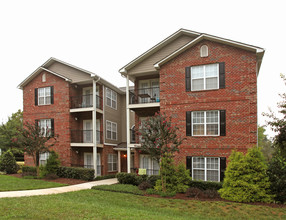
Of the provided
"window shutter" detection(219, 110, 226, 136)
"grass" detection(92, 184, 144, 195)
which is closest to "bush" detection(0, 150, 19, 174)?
"grass" detection(92, 184, 144, 195)

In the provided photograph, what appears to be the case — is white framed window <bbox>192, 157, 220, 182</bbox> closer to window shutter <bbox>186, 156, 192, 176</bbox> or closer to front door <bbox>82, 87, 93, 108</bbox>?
window shutter <bbox>186, 156, 192, 176</bbox>

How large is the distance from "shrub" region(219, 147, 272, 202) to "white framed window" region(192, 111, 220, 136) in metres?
2.28

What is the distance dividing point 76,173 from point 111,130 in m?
5.45

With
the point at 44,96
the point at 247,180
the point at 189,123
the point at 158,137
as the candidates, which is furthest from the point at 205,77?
the point at 44,96

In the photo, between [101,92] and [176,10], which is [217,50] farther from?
[101,92]

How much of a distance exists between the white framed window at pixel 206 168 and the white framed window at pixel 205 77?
4399 mm

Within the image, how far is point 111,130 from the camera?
66.9ft

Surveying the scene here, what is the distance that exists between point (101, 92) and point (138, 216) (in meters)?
13.6

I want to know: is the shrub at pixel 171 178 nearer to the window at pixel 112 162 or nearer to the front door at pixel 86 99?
the window at pixel 112 162

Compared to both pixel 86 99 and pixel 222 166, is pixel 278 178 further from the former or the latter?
pixel 86 99

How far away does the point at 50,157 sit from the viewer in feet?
55.6

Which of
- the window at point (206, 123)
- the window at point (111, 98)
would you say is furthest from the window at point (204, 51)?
the window at point (111, 98)

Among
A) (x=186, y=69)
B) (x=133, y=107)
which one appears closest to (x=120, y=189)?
(x=133, y=107)

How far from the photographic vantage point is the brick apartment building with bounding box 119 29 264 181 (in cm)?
1241
